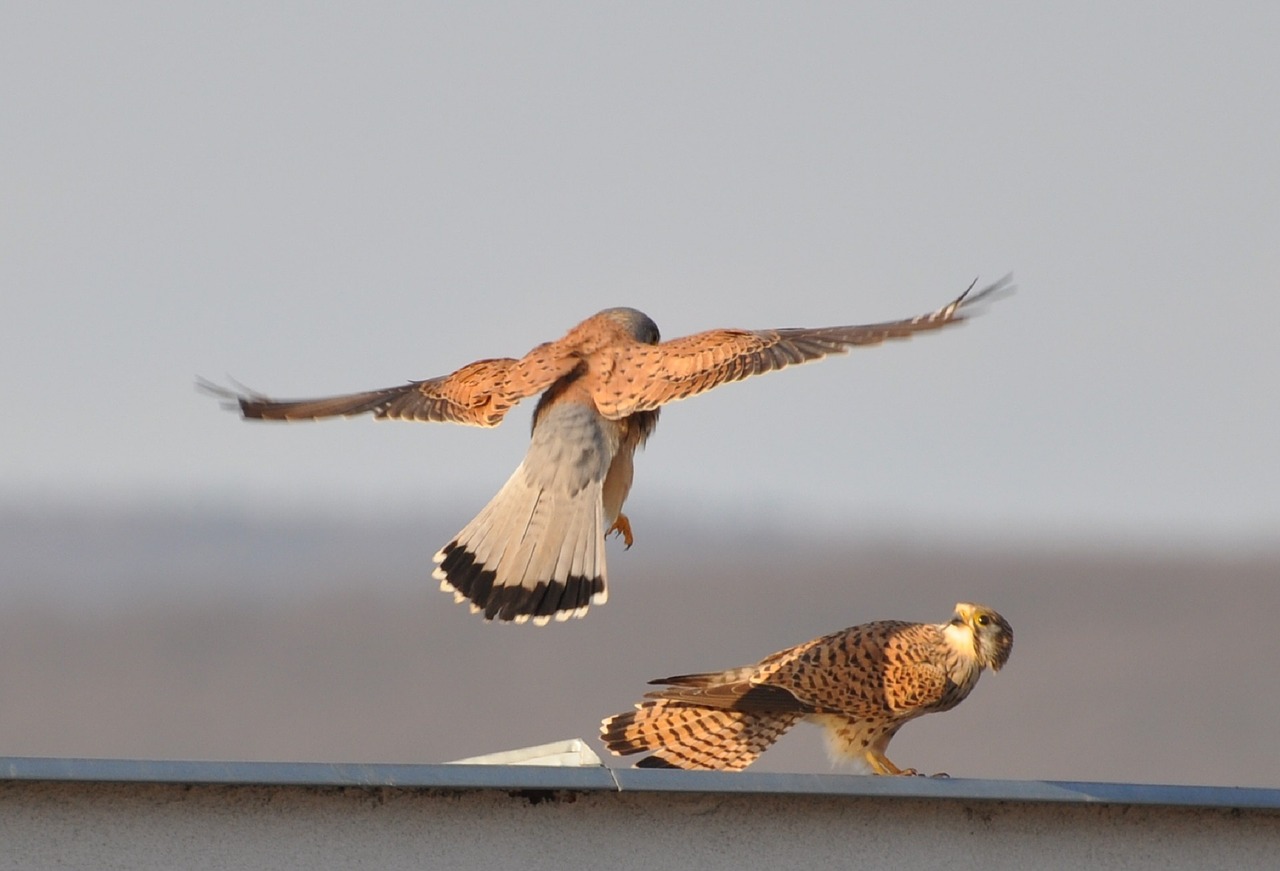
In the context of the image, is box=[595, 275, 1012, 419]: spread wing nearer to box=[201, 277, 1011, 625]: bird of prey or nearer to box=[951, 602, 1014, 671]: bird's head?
box=[201, 277, 1011, 625]: bird of prey

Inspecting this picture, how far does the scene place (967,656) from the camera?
5133mm

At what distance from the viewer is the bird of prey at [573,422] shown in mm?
5684

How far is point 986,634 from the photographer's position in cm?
513

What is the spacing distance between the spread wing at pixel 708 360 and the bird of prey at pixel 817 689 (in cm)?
99

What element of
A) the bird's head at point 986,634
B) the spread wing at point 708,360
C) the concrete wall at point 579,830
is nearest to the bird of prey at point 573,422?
the spread wing at point 708,360

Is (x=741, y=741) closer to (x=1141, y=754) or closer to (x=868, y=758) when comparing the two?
(x=868, y=758)

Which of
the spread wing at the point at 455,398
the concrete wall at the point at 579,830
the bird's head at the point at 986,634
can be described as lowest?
the concrete wall at the point at 579,830

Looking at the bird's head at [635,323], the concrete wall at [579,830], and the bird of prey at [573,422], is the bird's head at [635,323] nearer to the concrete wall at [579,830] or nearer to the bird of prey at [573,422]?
the bird of prey at [573,422]

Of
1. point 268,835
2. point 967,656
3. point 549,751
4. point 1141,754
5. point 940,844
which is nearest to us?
point 268,835

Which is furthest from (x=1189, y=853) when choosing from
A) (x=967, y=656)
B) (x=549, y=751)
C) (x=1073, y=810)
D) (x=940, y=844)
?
(x=549, y=751)

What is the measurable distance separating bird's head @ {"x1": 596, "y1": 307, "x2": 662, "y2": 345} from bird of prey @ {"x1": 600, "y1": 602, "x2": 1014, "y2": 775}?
4.90ft

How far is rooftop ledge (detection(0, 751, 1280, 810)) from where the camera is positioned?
3.27 m

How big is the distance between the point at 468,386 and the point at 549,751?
6.04ft

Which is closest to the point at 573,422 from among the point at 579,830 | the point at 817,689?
the point at 817,689
